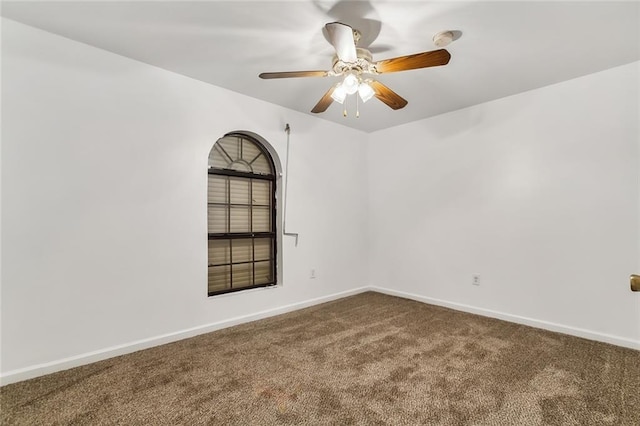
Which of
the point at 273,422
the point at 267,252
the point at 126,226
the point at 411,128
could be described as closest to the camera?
the point at 273,422

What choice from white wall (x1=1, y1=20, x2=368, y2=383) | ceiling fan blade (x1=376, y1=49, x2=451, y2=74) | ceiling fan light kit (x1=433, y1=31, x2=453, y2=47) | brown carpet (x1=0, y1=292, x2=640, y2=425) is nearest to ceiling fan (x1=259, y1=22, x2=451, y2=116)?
ceiling fan blade (x1=376, y1=49, x2=451, y2=74)

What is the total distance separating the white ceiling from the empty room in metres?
0.02

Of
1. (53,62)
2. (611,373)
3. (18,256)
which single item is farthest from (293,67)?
(611,373)

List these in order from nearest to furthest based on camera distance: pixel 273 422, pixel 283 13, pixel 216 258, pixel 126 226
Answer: pixel 273 422 < pixel 283 13 < pixel 126 226 < pixel 216 258

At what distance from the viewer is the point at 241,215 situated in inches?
136

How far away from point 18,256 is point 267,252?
2.14m

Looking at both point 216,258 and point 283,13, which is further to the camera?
point 216,258

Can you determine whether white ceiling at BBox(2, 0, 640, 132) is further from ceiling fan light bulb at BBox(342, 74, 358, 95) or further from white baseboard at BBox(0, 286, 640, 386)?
white baseboard at BBox(0, 286, 640, 386)

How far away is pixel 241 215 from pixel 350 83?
1932 millimetres

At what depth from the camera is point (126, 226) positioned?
2.52 m

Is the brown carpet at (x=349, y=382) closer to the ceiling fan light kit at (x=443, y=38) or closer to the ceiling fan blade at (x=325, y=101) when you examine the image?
the ceiling fan blade at (x=325, y=101)

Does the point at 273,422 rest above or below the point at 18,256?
below

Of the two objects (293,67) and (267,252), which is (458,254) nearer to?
(267,252)

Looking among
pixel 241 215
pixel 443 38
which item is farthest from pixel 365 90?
pixel 241 215
